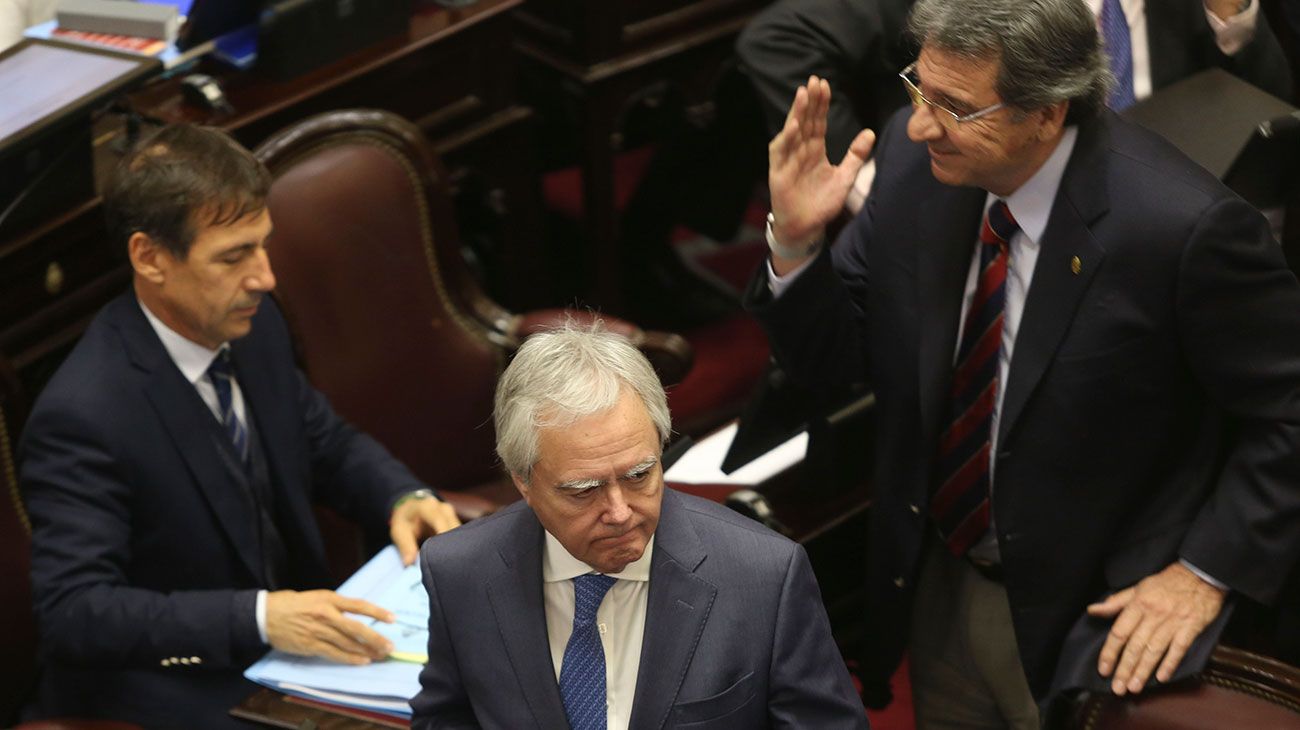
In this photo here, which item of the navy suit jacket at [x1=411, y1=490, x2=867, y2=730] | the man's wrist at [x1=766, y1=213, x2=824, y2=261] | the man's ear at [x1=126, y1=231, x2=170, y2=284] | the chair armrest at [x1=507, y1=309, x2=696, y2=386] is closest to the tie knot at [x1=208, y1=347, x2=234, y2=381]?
the man's ear at [x1=126, y1=231, x2=170, y2=284]

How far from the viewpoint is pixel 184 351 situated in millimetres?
2725

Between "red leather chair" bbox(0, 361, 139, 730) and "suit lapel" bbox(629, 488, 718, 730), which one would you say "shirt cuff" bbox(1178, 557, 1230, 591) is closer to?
"suit lapel" bbox(629, 488, 718, 730)

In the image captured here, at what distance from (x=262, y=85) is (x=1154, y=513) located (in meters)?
2.10

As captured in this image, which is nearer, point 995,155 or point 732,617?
point 732,617

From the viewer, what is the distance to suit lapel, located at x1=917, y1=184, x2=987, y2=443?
2.42m

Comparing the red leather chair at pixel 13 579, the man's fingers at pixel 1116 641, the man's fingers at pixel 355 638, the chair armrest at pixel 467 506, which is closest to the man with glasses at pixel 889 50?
the chair armrest at pixel 467 506

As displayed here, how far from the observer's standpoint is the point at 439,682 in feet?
7.04

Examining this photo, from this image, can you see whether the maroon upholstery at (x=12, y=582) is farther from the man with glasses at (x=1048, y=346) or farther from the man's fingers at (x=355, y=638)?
the man with glasses at (x=1048, y=346)

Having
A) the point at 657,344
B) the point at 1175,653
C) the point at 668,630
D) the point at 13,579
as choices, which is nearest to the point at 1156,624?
the point at 1175,653

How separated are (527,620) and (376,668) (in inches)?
17.9

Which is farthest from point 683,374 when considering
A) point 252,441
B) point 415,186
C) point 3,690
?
point 3,690

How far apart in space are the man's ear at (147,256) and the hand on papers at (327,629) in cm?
60

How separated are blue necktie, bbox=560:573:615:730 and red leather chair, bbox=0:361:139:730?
1180mm

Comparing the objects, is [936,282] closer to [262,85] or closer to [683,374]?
[683,374]
